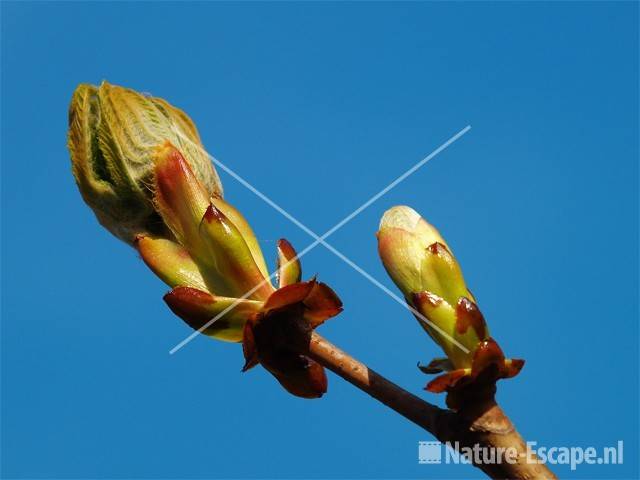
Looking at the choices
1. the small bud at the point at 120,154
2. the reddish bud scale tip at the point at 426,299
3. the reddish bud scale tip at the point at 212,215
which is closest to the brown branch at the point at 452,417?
the reddish bud scale tip at the point at 426,299

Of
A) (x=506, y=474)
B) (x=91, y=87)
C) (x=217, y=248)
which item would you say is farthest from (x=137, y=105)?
(x=506, y=474)

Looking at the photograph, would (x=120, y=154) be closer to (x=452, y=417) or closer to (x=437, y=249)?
(x=437, y=249)

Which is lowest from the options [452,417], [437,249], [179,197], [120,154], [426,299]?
[452,417]

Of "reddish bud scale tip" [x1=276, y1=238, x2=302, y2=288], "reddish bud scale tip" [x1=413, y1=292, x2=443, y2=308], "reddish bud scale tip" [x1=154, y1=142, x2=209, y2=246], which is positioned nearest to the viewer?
"reddish bud scale tip" [x1=413, y1=292, x2=443, y2=308]

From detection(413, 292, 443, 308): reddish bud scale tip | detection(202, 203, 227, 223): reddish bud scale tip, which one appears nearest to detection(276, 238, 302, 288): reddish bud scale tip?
detection(202, 203, 227, 223): reddish bud scale tip

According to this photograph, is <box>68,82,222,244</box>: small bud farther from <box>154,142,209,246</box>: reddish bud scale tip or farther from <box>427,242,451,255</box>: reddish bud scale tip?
<box>427,242,451,255</box>: reddish bud scale tip

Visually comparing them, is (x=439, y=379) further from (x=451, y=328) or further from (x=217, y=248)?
(x=217, y=248)

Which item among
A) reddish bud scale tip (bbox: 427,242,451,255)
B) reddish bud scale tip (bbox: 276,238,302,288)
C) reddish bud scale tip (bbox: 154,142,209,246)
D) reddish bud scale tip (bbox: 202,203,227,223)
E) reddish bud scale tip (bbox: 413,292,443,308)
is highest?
reddish bud scale tip (bbox: 154,142,209,246)

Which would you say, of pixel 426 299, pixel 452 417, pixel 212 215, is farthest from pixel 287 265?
pixel 452 417
